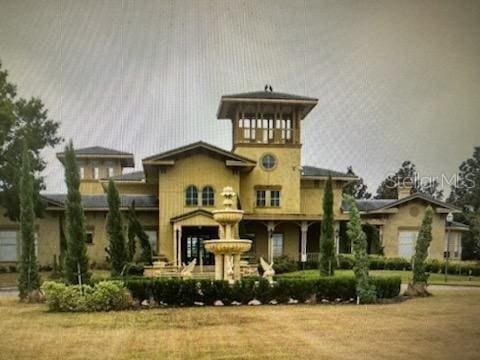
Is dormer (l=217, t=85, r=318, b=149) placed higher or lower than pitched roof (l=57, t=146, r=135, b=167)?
higher

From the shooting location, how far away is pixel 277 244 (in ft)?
94.7

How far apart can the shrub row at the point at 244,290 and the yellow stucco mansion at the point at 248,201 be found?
9873 millimetres

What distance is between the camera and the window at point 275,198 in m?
28.1

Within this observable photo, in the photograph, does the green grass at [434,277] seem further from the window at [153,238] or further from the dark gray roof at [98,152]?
the dark gray roof at [98,152]

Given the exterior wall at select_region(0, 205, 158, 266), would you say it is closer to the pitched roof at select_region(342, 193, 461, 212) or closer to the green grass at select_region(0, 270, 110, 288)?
the green grass at select_region(0, 270, 110, 288)

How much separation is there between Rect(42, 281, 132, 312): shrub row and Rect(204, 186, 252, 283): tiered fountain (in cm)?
321

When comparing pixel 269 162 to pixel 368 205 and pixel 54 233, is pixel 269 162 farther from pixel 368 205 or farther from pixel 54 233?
pixel 54 233

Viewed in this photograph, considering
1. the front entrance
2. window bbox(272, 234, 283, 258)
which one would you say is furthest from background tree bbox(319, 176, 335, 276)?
window bbox(272, 234, 283, 258)

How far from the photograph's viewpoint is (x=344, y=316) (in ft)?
39.8

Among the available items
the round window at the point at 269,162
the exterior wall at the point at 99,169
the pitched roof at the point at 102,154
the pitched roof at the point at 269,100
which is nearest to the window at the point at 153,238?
the exterior wall at the point at 99,169

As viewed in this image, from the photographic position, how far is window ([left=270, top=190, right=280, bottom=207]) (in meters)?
28.1

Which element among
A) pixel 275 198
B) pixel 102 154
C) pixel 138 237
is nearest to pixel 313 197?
pixel 275 198

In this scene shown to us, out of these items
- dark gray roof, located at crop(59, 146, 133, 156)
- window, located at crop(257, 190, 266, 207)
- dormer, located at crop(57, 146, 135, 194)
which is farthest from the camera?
dark gray roof, located at crop(59, 146, 133, 156)

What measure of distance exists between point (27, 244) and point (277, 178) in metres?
14.0
